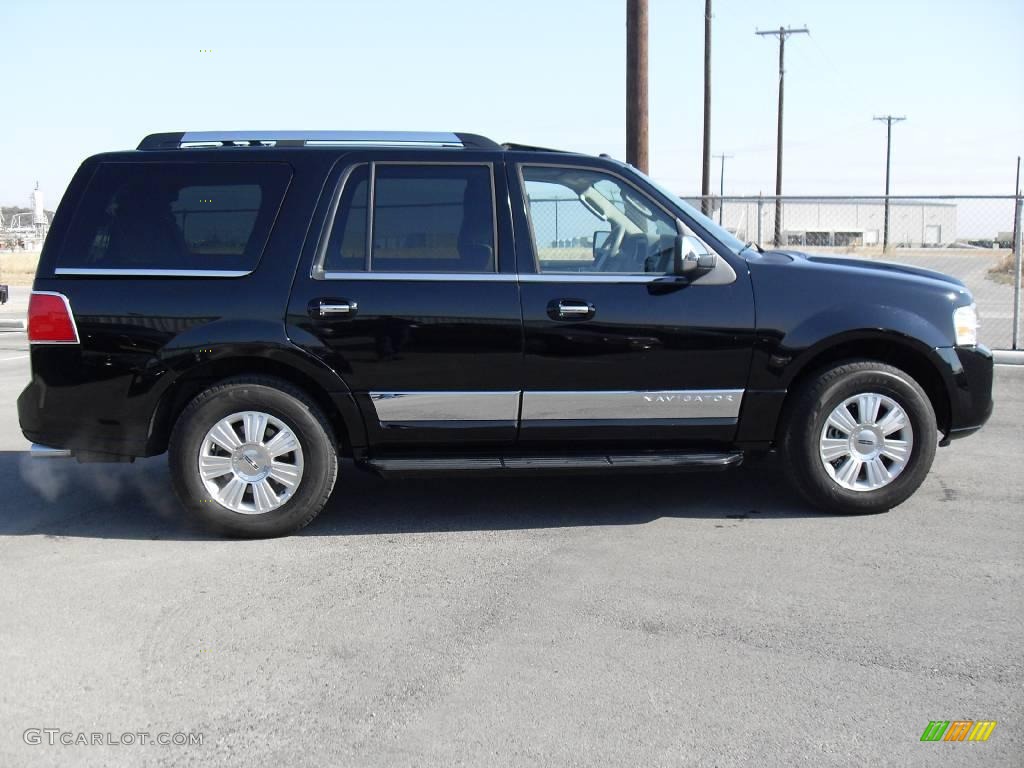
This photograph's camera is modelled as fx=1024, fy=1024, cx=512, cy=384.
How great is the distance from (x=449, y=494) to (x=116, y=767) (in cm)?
326

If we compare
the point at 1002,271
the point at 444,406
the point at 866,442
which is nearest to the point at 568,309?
the point at 444,406

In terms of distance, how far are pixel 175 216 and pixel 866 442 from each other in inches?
150

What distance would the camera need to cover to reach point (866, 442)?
5.46m

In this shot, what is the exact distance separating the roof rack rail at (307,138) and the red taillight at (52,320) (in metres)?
0.92

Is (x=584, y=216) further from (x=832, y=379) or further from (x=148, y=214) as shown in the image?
(x=148, y=214)

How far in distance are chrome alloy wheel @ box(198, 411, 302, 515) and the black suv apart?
10 millimetres

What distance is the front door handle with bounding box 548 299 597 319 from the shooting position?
5191 millimetres

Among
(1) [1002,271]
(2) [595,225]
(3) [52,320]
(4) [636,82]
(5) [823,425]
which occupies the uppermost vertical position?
(4) [636,82]

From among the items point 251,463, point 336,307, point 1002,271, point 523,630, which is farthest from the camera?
point 1002,271

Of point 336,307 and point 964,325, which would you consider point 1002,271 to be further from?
point 336,307

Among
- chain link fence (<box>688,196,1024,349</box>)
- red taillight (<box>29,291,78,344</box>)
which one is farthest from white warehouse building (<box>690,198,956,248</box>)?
red taillight (<box>29,291,78,344</box>)

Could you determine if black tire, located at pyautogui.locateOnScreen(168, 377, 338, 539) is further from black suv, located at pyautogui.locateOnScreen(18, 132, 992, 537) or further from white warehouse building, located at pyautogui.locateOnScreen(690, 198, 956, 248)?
white warehouse building, located at pyautogui.locateOnScreen(690, 198, 956, 248)

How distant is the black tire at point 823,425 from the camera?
538 cm

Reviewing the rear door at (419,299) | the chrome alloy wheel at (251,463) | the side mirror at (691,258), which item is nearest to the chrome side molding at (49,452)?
the chrome alloy wheel at (251,463)
